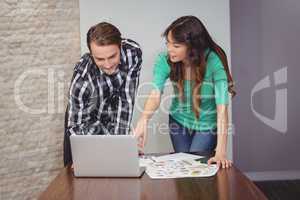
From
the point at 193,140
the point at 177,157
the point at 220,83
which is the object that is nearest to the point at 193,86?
the point at 220,83

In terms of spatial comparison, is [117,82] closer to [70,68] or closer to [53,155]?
[70,68]

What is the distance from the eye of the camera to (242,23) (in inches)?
162

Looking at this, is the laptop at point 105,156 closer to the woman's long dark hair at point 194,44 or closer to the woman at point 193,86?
the woman at point 193,86

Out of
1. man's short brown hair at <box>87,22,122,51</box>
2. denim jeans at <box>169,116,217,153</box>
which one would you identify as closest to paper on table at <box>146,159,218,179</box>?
denim jeans at <box>169,116,217,153</box>

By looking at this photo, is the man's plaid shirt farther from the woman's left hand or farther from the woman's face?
the woman's left hand

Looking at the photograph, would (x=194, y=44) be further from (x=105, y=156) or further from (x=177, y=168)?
(x=105, y=156)

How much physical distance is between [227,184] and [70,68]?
6.53ft

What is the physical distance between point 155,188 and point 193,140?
0.94m

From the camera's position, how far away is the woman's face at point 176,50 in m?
2.61

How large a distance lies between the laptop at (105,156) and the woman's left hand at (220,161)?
400 mm

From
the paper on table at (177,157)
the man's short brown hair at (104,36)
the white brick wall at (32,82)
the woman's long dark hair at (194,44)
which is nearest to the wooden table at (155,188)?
the paper on table at (177,157)

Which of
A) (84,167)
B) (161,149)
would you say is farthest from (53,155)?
(84,167)

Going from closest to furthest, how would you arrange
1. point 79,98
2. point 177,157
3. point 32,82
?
point 177,157 → point 79,98 → point 32,82

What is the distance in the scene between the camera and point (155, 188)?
73.2 inches
